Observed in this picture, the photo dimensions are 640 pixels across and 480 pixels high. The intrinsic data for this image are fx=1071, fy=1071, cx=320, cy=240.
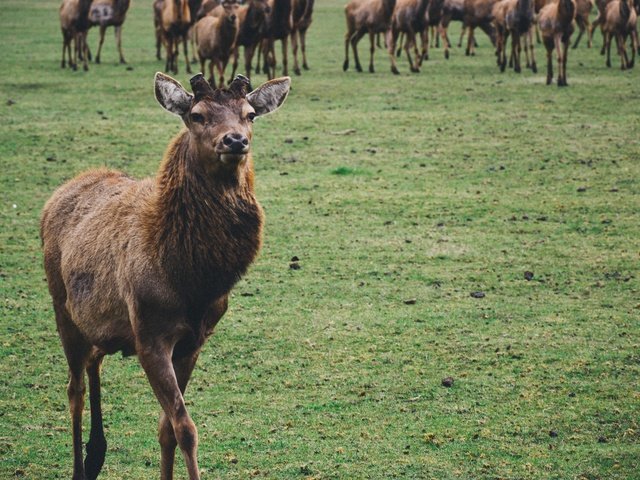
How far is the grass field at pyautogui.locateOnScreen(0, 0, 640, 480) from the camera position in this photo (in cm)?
570

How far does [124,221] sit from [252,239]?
672mm

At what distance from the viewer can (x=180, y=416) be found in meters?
4.54

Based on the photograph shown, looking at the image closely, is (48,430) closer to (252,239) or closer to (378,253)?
(252,239)

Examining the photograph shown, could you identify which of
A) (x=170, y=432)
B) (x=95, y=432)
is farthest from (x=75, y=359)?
(x=170, y=432)

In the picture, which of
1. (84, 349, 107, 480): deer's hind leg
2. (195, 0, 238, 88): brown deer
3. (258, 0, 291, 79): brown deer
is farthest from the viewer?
(258, 0, 291, 79): brown deer

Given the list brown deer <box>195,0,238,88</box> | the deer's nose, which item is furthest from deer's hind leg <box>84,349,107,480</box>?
brown deer <box>195,0,238,88</box>

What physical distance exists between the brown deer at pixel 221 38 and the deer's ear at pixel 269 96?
13.6 meters

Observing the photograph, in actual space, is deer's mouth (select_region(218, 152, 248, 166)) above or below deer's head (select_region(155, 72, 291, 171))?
below

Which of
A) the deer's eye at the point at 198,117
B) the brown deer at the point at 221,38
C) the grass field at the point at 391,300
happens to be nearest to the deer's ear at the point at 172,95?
the deer's eye at the point at 198,117

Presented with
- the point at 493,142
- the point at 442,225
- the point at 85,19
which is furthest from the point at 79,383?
the point at 85,19

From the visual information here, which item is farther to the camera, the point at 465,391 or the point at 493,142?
the point at 493,142

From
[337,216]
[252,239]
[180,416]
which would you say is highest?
[252,239]

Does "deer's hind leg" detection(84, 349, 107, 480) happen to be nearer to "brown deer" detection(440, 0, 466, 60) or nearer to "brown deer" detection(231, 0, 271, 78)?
"brown deer" detection(231, 0, 271, 78)

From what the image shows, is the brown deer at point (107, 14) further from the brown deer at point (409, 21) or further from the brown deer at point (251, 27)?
the brown deer at point (409, 21)
